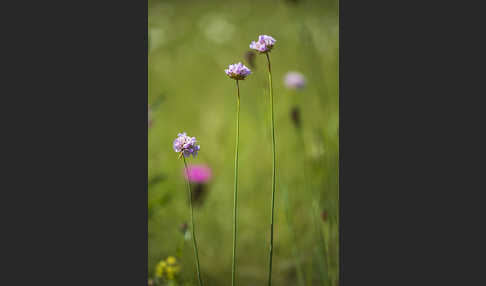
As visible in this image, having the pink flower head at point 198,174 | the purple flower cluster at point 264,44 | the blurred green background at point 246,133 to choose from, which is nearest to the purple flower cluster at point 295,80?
the blurred green background at point 246,133

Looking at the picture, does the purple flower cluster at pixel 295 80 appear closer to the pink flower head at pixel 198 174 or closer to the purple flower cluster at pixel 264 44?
the pink flower head at pixel 198 174

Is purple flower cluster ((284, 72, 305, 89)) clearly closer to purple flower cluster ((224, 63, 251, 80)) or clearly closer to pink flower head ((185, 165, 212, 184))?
pink flower head ((185, 165, 212, 184))

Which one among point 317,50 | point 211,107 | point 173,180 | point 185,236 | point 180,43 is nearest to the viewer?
point 185,236

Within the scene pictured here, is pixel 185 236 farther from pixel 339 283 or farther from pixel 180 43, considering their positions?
pixel 180 43

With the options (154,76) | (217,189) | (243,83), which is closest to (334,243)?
(217,189)

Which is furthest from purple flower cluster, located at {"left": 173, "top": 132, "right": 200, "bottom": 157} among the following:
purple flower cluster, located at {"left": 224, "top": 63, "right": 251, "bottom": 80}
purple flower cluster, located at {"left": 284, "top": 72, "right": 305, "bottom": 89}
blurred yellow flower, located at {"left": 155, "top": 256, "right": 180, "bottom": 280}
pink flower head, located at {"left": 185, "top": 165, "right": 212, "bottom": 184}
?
purple flower cluster, located at {"left": 284, "top": 72, "right": 305, "bottom": 89}

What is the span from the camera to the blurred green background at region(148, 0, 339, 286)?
1.13 meters

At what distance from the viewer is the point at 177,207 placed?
134 centimetres

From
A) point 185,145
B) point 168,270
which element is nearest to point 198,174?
point 168,270

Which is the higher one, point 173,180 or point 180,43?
point 180,43

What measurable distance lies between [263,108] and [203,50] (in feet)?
1.36

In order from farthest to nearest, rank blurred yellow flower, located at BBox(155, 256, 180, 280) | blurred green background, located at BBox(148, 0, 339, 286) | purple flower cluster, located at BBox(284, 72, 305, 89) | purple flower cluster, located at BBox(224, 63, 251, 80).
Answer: purple flower cluster, located at BBox(284, 72, 305, 89)
blurred green background, located at BBox(148, 0, 339, 286)
blurred yellow flower, located at BBox(155, 256, 180, 280)
purple flower cluster, located at BBox(224, 63, 251, 80)

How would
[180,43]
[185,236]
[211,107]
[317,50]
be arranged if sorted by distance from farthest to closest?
[211,107], [180,43], [317,50], [185,236]

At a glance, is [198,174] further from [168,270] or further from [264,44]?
[264,44]
